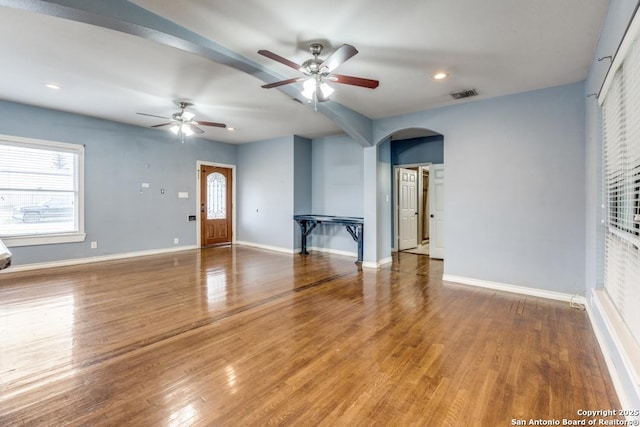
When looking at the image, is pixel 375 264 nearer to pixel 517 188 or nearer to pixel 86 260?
pixel 517 188

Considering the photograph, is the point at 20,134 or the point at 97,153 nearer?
the point at 20,134

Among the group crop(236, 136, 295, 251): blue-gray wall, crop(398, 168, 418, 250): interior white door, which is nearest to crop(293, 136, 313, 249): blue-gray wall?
crop(236, 136, 295, 251): blue-gray wall

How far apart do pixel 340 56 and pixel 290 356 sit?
2.51 metres

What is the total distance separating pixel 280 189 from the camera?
7348 millimetres

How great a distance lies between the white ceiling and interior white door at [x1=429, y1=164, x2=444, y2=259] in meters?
2.16

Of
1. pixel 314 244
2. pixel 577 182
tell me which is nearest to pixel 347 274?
pixel 314 244

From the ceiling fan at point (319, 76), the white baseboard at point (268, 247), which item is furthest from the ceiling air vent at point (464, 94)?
the white baseboard at point (268, 247)

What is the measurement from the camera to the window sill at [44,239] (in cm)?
495

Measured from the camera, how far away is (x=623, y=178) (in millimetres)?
2232

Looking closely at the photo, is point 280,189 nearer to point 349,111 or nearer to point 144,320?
point 349,111

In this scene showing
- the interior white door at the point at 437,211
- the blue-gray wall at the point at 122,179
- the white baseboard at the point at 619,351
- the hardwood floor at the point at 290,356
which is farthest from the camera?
the interior white door at the point at 437,211

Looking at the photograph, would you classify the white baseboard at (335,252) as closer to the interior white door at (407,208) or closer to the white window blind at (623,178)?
the interior white door at (407,208)

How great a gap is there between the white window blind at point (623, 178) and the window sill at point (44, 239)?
7.45 m

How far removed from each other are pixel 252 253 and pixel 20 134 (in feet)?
14.8
